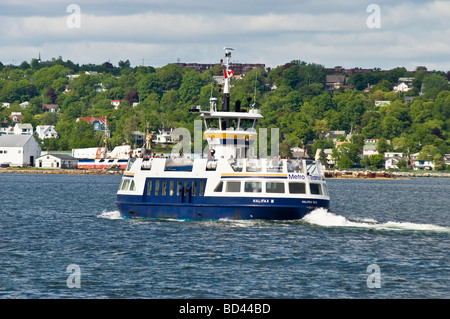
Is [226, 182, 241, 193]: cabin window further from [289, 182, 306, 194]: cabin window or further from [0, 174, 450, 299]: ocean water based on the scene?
[289, 182, 306, 194]: cabin window

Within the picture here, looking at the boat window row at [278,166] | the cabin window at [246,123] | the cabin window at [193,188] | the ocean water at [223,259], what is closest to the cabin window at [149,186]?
the ocean water at [223,259]

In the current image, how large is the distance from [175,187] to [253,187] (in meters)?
5.62

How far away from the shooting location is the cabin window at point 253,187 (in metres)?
51.1

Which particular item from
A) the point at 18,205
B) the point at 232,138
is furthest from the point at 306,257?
the point at 18,205

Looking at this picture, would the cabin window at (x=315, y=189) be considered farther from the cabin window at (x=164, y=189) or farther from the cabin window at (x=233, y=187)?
the cabin window at (x=164, y=189)

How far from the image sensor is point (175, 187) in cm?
5419

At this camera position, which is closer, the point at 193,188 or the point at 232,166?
the point at 232,166

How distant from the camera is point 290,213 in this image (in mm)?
50844

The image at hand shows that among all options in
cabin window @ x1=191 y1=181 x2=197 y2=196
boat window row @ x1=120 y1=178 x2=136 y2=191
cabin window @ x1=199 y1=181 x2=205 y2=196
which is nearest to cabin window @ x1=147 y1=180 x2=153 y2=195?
boat window row @ x1=120 y1=178 x2=136 y2=191

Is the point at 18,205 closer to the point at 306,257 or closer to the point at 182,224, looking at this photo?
the point at 182,224

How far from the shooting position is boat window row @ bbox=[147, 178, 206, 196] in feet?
174

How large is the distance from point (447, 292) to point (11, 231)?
2917 cm

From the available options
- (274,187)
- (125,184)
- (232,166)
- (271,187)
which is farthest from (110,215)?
(274,187)

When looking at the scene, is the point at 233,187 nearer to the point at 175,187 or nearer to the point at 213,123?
the point at 175,187
